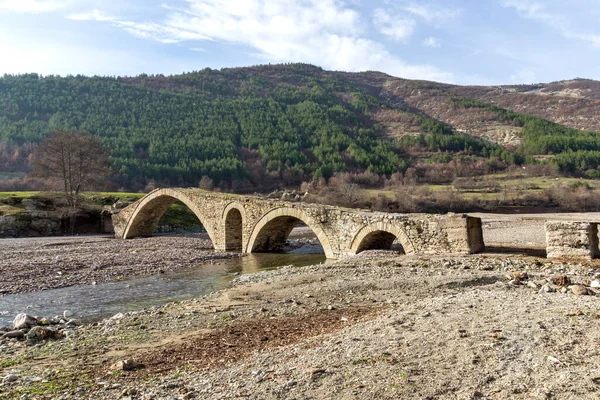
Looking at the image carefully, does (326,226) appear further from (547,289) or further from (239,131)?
(239,131)

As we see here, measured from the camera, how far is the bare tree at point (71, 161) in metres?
42.6

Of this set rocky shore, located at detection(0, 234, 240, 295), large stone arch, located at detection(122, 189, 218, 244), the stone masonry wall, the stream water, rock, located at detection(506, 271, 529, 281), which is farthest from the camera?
large stone arch, located at detection(122, 189, 218, 244)

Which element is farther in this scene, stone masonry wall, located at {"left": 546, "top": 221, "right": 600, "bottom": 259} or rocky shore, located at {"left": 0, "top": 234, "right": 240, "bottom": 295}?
rocky shore, located at {"left": 0, "top": 234, "right": 240, "bottom": 295}

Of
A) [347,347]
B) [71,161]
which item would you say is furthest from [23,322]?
[71,161]

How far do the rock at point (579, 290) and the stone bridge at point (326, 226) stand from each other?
21.9 feet

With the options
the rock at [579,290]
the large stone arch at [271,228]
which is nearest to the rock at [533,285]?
the rock at [579,290]

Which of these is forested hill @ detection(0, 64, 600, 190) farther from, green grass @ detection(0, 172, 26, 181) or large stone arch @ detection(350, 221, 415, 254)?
large stone arch @ detection(350, 221, 415, 254)

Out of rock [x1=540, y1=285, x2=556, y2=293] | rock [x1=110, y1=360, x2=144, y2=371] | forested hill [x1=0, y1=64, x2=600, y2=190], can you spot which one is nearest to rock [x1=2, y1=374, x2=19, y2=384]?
rock [x1=110, y1=360, x2=144, y2=371]

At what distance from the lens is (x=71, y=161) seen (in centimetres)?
4369

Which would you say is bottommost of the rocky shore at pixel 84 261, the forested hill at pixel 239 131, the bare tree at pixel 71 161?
the rocky shore at pixel 84 261

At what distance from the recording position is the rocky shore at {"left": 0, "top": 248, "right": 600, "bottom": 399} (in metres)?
5.21

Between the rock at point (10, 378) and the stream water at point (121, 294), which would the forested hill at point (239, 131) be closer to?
the stream water at point (121, 294)

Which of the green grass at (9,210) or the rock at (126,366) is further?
the green grass at (9,210)

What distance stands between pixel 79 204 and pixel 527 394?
4605cm
